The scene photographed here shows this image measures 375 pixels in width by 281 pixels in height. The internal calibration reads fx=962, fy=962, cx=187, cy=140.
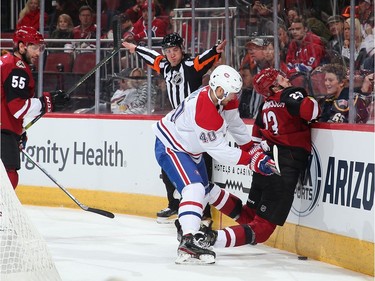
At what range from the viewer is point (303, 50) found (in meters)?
5.93

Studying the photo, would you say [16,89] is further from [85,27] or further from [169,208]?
[85,27]

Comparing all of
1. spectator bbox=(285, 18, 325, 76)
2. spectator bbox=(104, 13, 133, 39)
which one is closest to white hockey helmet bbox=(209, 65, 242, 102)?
spectator bbox=(285, 18, 325, 76)

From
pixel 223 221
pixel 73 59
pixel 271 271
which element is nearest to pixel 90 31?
Answer: pixel 73 59

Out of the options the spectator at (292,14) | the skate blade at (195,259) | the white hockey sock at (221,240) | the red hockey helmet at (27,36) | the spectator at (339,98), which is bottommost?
the skate blade at (195,259)

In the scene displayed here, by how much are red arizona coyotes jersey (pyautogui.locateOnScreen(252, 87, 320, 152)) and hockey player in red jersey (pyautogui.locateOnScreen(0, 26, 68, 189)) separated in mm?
1228

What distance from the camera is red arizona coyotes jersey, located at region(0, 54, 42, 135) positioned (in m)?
5.21

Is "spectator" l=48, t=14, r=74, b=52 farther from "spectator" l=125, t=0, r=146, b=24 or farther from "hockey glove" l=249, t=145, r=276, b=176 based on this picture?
"hockey glove" l=249, t=145, r=276, b=176

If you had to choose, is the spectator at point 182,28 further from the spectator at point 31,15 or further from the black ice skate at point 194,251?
the black ice skate at point 194,251

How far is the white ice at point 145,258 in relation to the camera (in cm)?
461

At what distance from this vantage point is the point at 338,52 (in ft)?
18.2

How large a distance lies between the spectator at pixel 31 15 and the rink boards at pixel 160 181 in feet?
3.00

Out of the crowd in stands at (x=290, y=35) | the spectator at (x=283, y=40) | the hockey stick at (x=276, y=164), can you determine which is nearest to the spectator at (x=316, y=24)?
the crowd in stands at (x=290, y=35)

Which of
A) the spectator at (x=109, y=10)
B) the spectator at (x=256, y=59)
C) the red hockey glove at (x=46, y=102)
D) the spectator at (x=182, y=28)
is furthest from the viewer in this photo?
the spectator at (x=109, y=10)

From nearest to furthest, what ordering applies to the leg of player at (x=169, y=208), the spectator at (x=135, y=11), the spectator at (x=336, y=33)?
the spectator at (x=336, y=33)
the leg of player at (x=169, y=208)
the spectator at (x=135, y=11)
